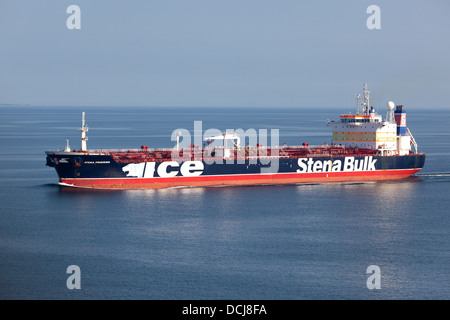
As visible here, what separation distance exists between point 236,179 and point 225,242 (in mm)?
20864

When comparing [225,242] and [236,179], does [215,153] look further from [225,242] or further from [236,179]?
[225,242]

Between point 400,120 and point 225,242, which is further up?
point 400,120

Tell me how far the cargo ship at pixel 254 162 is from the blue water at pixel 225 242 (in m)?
1.64

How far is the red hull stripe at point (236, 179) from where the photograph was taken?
55781 mm

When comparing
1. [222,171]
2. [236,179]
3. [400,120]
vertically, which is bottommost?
[236,179]

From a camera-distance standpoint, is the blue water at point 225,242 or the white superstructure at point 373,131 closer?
the blue water at point 225,242

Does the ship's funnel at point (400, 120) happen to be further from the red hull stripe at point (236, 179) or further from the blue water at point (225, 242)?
the blue water at point (225, 242)

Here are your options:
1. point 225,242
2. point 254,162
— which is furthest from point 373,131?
point 225,242

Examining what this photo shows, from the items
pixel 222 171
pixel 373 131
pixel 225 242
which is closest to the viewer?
pixel 225 242

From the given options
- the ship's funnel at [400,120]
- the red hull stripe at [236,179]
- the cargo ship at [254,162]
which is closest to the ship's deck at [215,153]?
the cargo ship at [254,162]

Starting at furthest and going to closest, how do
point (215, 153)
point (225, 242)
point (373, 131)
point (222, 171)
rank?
1. point (373, 131)
2. point (215, 153)
3. point (222, 171)
4. point (225, 242)

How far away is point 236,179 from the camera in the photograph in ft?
198
